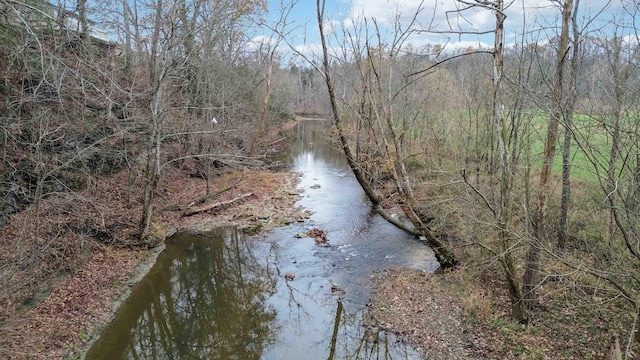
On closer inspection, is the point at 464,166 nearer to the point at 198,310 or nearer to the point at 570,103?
the point at 570,103

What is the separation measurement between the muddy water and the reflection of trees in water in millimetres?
23

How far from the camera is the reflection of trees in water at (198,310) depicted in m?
8.72

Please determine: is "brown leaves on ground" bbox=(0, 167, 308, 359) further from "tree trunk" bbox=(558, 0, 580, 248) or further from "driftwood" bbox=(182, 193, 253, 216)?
"tree trunk" bbox=(558, 0, 580, 248)

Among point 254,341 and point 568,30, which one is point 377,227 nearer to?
point 254,341

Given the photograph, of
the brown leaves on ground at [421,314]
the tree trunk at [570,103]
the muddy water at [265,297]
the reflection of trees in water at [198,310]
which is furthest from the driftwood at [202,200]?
the tree trunk at [570,103]

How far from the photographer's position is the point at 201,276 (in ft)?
39.5

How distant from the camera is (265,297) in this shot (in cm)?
1087

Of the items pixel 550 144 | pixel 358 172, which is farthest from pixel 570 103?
pixel 358 172

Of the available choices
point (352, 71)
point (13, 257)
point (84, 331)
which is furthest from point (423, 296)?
point (352, 71)

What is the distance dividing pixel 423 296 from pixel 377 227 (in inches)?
227

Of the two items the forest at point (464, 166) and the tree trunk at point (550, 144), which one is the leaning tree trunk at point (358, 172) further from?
the tree trunk at point (550, 144)

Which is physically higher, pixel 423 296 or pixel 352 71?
pixel 352 71

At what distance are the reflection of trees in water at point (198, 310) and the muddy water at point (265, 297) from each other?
0.9 inches

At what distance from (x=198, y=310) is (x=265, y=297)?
66.7 inches
